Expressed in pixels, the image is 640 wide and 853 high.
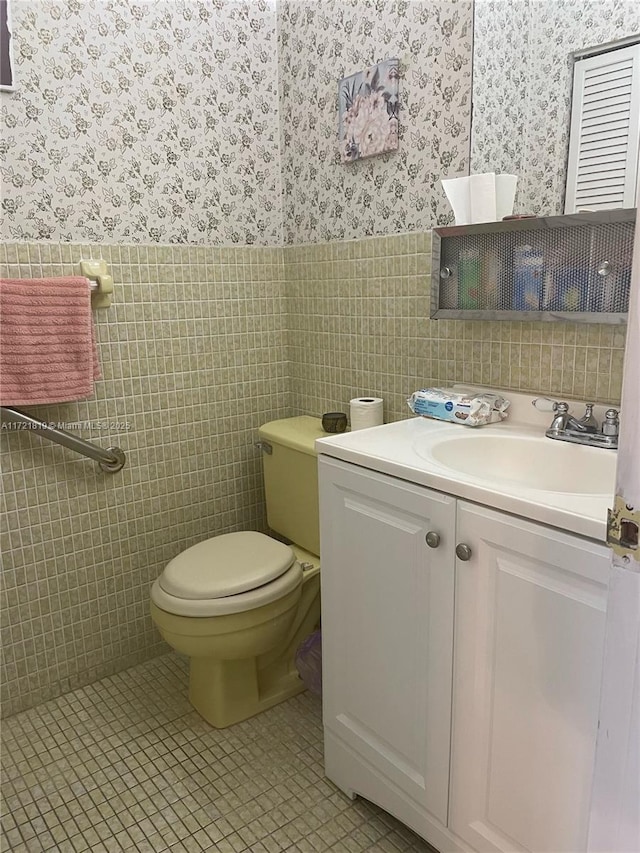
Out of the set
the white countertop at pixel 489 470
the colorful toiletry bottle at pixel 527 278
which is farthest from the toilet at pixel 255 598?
the colorful toiletry bottle at pixel 527 278

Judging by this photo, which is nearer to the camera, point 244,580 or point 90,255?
point 244,580

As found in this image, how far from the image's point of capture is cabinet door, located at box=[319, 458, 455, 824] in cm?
118

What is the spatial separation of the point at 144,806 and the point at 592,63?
1.92m

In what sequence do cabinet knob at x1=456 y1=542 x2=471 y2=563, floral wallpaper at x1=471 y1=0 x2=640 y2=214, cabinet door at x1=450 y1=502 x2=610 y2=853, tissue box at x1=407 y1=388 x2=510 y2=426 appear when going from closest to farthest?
cabinet door at x1=450 y1=502 x2=610 y2=853 → cabinet knob at x1=456 y1=542 x2=471 y2=563 → floral wallpaper at x1=471 y1=0 x2=640 y2=214 → tissue box at x1=407 y1=388 x2=510 y2=426

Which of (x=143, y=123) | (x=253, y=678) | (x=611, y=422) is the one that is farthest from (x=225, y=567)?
(x=143, y=123)

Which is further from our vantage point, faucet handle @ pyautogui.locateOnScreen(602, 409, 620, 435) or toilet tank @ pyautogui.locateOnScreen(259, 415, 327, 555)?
toilet tank @ pyautogui.locateOnScreen(259, 415, 327, 555)

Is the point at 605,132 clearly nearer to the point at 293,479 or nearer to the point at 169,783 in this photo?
the point at 293,479

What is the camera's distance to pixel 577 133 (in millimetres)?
1351

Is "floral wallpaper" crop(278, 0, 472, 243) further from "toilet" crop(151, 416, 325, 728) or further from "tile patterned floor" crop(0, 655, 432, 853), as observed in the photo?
"tile patterned floor" crop(0, 655, 432, 853)

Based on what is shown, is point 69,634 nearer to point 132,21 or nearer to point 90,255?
point 90,255

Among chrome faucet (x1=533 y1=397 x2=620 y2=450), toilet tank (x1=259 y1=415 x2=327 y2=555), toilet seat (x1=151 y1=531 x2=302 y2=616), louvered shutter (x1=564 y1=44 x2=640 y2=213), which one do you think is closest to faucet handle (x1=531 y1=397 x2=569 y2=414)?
chrome faucet (x1=533 y1=397 x2=620 y2=450)

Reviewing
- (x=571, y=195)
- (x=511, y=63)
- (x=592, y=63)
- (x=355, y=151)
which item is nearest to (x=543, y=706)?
(x=571, y=195)

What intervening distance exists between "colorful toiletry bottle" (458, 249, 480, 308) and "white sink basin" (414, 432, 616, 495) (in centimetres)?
32

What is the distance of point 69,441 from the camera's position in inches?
70.6
